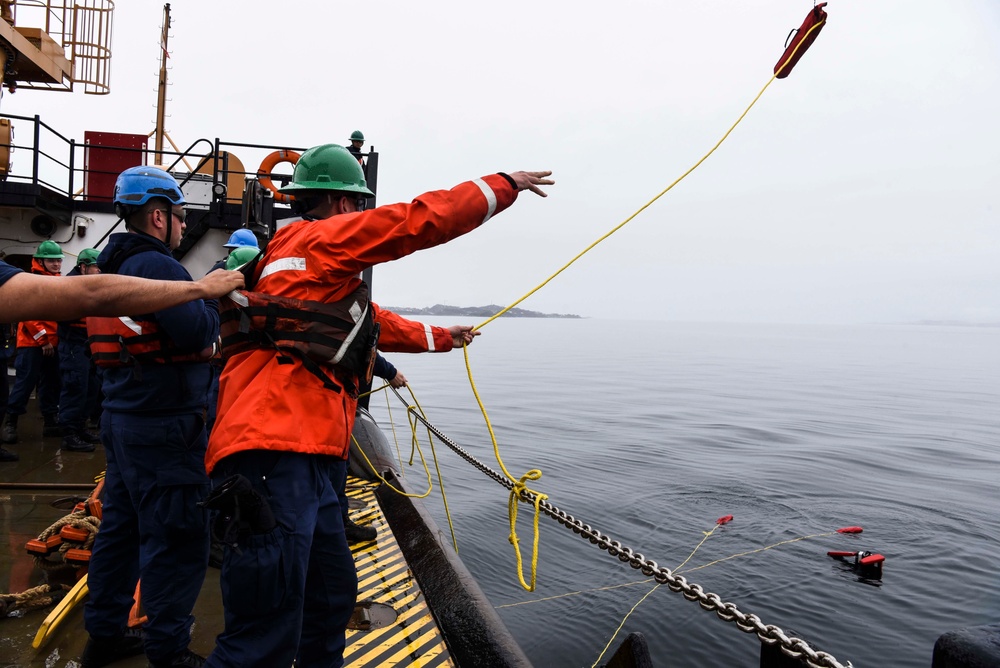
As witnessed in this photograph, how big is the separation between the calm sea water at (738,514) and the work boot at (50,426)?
204 inches

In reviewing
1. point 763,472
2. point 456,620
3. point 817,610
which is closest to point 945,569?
point 817,610

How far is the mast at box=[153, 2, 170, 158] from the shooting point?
15844mm

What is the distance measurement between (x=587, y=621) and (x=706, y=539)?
3472 mm

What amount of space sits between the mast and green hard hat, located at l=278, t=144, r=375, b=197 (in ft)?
50.6

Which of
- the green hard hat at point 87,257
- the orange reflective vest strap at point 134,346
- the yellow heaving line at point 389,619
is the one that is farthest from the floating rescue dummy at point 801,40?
the green hard hat at point 87,257

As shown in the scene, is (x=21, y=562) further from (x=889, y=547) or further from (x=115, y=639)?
(x=889, y=547)

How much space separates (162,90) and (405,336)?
16.2 m

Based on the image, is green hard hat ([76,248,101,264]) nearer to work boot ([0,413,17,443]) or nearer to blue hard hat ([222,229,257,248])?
work boot ([0,413,17,443])

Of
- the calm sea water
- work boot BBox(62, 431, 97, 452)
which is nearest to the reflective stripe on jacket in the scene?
the calm sea water

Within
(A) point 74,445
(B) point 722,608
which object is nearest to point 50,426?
(A) point 74,445

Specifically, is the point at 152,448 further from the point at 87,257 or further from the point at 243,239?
the point at 87,257

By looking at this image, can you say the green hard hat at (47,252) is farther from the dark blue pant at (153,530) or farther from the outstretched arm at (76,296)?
the outstretched arm at (76,296)

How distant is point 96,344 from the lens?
2879 millimetres

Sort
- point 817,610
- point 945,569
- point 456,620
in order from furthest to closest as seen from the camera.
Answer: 1. point 945,569
2. point 817,610
3. point 456,620
